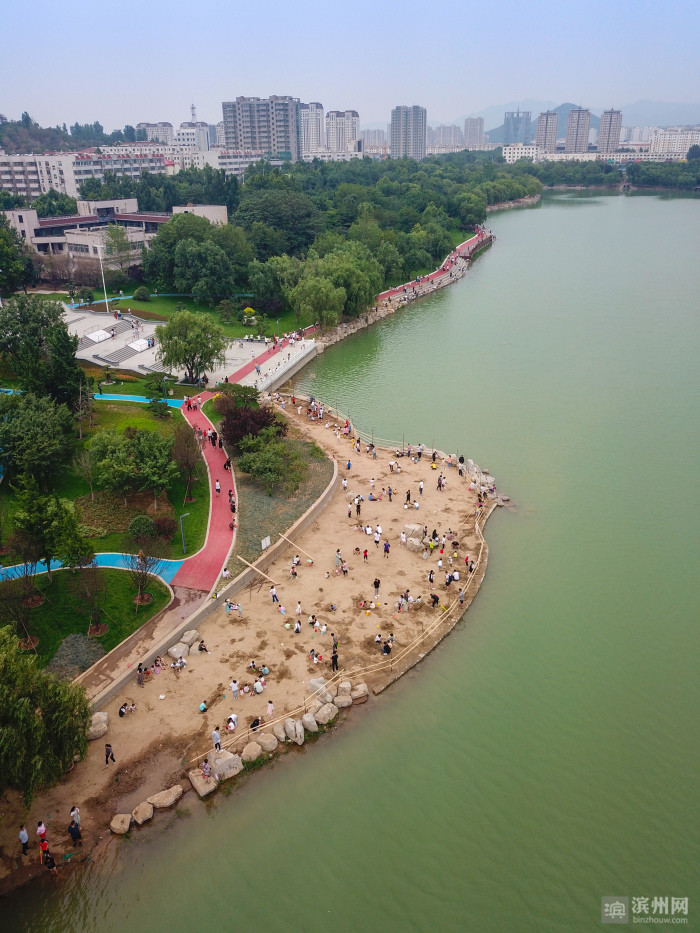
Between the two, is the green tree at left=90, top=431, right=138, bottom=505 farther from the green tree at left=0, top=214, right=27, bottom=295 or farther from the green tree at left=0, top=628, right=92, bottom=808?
the green tree at left=0, top=214, right=27, bottom=295

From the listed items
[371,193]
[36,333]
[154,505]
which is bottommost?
[154,505]

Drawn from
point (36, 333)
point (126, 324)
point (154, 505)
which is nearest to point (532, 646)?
point (154, 505)

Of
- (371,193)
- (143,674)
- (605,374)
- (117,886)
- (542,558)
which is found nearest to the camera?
(117,886)

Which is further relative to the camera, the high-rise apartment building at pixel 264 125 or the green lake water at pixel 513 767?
the high-rise apartment building at pixel 264 125

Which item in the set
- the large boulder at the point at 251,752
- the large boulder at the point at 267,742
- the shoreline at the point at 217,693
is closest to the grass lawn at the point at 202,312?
the shoreline at the point at 217,693

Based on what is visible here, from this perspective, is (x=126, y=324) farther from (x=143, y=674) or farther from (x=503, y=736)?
(x=503, y=736)

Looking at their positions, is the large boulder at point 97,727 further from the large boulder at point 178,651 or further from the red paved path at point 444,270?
the red paved path at point 444,270

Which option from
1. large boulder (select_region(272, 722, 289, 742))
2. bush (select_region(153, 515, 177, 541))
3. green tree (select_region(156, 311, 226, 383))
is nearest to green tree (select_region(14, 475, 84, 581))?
bush (select_region(153, 515, 177, 541))
